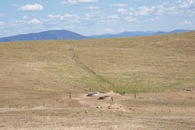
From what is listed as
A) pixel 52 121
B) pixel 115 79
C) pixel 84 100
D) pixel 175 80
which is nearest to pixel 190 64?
pixel 175 80

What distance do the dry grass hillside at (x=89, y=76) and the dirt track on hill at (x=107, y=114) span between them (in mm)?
83

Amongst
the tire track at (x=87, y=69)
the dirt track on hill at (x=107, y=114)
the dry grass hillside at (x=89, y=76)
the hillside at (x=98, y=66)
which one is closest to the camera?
the dirt track on hill at (x=107, y=114)

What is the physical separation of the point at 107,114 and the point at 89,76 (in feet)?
103

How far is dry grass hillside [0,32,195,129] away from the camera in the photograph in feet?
125

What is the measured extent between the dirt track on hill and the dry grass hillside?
3.3 inches

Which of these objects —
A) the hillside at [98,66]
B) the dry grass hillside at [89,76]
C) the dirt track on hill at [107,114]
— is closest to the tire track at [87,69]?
the hillside at [98,66]

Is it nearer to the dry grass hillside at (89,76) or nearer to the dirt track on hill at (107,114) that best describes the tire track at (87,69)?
the dry grass hillside at (89,76)

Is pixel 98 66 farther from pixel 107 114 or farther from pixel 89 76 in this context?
pixel 107 114

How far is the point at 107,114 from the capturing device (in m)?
39.2

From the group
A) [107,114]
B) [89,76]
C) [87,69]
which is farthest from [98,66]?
[107,114]

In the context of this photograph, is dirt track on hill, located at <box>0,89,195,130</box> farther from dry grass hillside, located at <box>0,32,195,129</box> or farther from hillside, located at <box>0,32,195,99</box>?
hillside, located at <box>0,32,195,99</box>

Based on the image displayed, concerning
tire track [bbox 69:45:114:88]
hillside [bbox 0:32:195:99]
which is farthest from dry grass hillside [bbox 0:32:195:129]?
tire track [bbox 69:45:114:88]

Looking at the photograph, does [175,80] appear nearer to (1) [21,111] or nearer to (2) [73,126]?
(1) [21,111]

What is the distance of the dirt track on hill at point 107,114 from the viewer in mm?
32500
